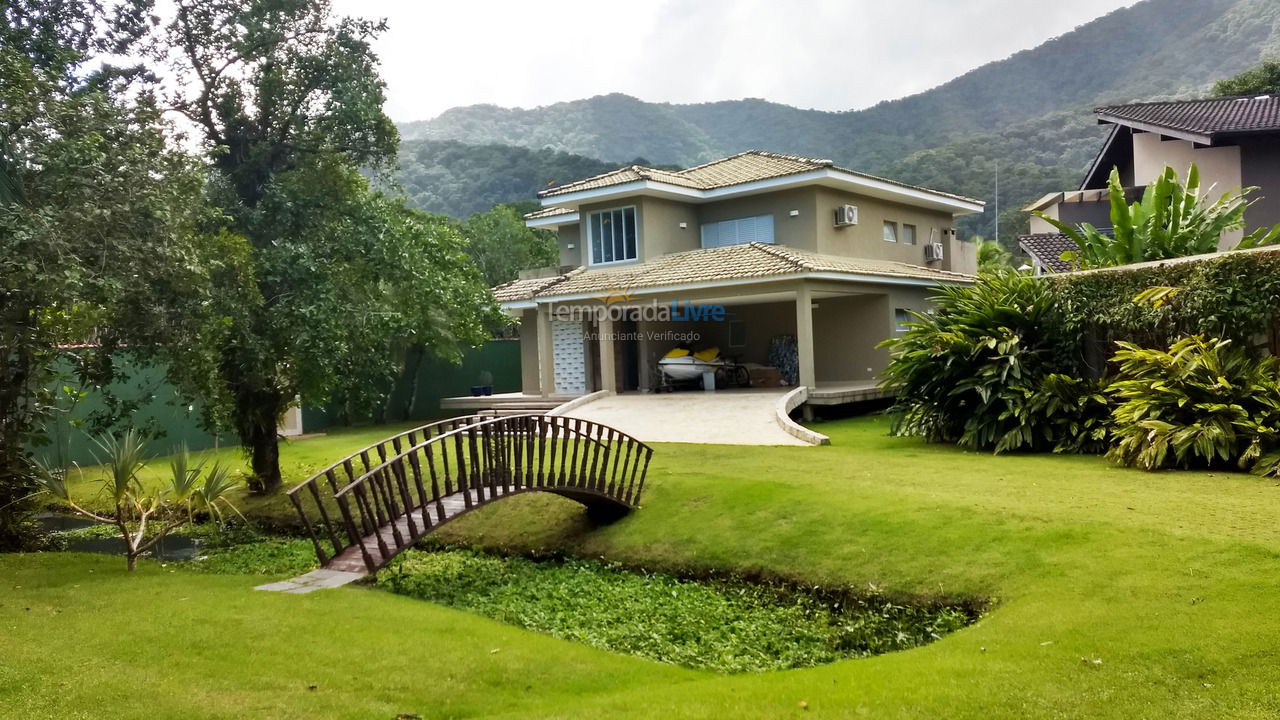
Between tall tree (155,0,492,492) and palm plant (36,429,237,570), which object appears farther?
tall tree (155,0,492,492)

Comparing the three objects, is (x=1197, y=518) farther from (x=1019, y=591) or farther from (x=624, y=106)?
(x=624, y=106)

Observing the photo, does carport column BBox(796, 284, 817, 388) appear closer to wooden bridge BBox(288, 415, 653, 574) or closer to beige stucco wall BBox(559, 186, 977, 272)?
beige stucco wall BBox(559, 186, 977, 272)

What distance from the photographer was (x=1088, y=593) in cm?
664

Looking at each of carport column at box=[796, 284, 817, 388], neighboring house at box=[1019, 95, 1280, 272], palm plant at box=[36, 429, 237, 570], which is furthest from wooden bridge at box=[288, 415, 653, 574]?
neighboring house at box=[1019, 95, 1280, 272]

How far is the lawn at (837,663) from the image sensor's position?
514 cm

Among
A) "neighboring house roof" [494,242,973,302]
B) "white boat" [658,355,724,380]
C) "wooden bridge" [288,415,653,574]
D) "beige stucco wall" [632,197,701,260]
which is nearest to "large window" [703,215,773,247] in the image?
"beige stucco wall" [632,197,701,260]

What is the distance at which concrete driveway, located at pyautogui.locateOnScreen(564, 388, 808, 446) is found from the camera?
15727mm

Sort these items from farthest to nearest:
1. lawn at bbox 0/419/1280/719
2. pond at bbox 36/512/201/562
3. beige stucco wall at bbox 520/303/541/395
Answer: beige stucco wall at bbox 520/303/541/395, pond at bbox 36/512/201/562, lawn at bbox 0/419/1280/719

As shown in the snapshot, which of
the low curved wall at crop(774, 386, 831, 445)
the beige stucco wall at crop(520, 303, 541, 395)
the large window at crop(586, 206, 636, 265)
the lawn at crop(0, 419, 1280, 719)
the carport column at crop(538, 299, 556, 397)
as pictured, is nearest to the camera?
the lawn at crop(0, 419, 1280, 719)

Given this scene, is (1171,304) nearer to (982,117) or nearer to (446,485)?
(446,485)

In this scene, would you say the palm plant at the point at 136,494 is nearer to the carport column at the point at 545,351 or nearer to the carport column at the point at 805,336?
the carport column at the point at 805,336

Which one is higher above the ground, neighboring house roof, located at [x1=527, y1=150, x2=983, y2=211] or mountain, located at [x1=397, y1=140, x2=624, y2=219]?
mountain, located at [x1=397, y1=140, x2=624, y2=219]

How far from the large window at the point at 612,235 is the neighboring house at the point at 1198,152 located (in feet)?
30.5

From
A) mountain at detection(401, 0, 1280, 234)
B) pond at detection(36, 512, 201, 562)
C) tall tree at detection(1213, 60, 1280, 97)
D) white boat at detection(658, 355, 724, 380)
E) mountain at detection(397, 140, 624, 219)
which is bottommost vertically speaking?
pond at detection(36, 512, 201, 562)
